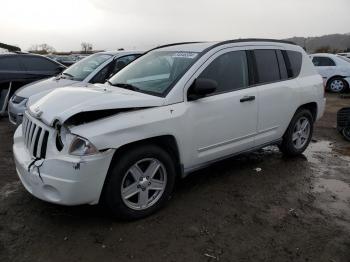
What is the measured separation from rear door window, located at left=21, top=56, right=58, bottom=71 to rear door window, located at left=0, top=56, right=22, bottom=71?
16 centimetres

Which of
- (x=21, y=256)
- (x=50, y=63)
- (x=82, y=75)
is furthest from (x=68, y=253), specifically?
(x=50, y=63)

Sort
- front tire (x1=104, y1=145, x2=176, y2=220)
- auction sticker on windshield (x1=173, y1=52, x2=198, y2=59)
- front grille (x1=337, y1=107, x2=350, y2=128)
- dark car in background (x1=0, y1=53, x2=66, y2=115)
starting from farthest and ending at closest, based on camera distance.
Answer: dark car in background (x1=0, y1=53, x2=66, y2=115) → front grille (x1=337, y1=107, x2=350, y2=128) → auction sticker on windshield (x1=173, y1=52, x2=198, y2=59) → front tire (x1=104, y1=145, x2=176, y2=220)

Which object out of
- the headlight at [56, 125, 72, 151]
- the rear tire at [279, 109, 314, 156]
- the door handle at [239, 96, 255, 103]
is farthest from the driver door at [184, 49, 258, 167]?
the headlight at [56, 125, 72, 151]

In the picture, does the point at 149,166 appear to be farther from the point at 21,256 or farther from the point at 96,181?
the point at 21,256

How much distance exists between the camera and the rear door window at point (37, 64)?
9.36 m

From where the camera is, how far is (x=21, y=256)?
318 centimetres

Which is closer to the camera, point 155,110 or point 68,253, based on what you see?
point 68,253

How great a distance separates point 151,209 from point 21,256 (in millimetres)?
1283

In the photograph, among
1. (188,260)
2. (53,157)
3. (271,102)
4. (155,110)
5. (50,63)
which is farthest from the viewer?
(50,63)

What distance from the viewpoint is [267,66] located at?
16.7 feet

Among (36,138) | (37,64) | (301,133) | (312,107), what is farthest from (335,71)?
(36,138)

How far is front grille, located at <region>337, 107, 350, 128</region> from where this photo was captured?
713cm

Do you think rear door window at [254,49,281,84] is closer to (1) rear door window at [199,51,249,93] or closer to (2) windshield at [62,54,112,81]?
(1) rear door window at [199,51,249,93]

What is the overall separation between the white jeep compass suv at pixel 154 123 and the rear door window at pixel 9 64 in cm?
533
